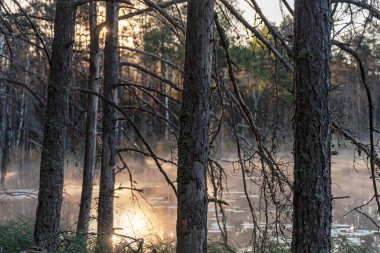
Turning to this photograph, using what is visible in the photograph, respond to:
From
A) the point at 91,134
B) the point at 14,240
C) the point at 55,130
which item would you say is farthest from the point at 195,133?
the point at 91,134

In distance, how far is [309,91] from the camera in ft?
13.3

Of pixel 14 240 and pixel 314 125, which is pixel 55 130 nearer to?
pixel 14 240

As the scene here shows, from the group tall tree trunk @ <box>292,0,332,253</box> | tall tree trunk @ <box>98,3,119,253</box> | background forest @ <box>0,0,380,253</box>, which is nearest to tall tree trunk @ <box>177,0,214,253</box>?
background forest @ <box>0,0,380,253</box>

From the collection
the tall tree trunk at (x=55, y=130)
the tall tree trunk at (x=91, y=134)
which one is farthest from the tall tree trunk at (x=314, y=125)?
the tall tree trunk at (x=91, y=134)

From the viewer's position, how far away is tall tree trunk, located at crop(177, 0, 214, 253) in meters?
4.64

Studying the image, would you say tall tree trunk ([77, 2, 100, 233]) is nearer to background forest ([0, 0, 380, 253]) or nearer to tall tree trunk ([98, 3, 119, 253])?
background forest ([0, 0, 380, 253])

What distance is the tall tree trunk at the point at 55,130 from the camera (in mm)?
5477

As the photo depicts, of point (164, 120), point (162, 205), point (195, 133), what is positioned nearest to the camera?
point (195, 133)

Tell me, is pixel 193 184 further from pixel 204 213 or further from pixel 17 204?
pixel 17 204

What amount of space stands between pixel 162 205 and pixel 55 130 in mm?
14284

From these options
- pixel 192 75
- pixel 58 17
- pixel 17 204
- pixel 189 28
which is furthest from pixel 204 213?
pixel 17 204

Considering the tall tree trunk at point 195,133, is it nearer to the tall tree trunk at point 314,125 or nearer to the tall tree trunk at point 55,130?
the tall tree trunk at point 314,125

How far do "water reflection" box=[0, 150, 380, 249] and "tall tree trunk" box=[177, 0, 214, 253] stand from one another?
4.20 metres

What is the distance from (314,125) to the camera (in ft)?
13.2
